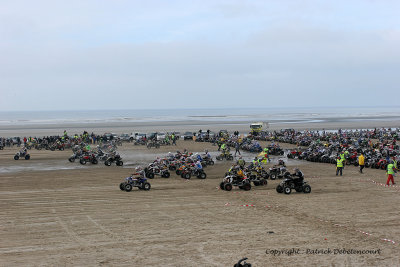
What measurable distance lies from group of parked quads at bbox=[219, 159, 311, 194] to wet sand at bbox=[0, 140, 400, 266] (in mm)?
435

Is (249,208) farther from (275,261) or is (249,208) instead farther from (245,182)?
(275,261)

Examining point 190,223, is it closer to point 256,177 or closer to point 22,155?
point 256,177

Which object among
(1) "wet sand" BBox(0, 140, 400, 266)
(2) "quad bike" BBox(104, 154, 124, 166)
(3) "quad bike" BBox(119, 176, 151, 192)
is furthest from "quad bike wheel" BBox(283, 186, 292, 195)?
(2) "quad bike" BBox(104, 154, 124, 166)

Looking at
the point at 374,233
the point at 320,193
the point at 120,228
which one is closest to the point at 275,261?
the point at 374,233

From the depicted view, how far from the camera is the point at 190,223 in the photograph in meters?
14.0

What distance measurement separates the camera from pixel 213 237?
12.3 metres

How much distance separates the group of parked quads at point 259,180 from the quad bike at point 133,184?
3681 mm

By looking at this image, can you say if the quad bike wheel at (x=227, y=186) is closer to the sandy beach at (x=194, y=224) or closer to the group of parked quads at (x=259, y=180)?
the group of parked quads at (x=259, y=180)

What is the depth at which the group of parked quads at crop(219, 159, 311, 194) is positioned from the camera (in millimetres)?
19844

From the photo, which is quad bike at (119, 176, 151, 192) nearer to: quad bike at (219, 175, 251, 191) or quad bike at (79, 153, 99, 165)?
quad bike at (219, 175, 251, 191)

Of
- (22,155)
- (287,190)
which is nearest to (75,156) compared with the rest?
(22,155)

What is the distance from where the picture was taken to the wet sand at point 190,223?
35.1 feet

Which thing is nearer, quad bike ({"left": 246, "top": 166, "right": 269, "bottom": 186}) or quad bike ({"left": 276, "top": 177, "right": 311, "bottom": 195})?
quad bike ({"left": 276, "top": 177, "right": 311, "bottom": 195})

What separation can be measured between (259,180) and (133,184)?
21.5 feet
